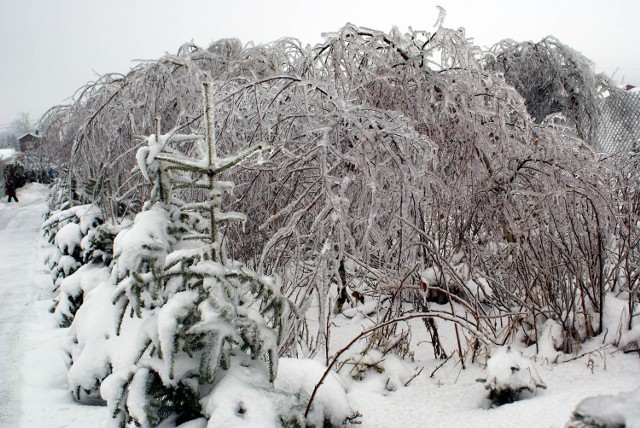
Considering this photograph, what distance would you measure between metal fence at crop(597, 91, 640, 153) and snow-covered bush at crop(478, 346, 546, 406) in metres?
7.72

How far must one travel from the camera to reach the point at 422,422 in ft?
7.28

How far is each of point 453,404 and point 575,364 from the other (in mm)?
813

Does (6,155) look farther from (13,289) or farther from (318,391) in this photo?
(318,391)

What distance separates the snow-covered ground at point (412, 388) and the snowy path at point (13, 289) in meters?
0.01

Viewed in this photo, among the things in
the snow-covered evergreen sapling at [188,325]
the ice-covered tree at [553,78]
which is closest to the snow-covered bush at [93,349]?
the snow-covered evergreen sapling at [188,325]

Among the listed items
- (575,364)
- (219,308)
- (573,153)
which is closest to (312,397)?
(219,308)

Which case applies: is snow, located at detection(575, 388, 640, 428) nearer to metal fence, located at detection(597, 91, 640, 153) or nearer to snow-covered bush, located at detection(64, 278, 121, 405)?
snow-covered bush, located at detection(64, 278, 121, 405)

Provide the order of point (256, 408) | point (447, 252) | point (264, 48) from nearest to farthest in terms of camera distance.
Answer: point (256, 408), point (447, 252), point (264, 48)

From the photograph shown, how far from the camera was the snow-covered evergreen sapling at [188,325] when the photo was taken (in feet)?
6.08

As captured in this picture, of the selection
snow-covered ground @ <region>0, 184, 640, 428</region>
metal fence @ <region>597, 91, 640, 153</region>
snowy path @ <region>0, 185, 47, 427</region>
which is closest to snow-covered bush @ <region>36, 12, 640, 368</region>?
snow-covered ground @ <region>0, 184, 640, 428</region>

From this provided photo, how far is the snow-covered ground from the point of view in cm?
219

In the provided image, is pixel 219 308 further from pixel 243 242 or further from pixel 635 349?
pixel 635 349

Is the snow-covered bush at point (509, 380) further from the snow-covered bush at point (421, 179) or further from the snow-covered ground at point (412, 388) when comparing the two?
the snow-covered bush at point (421, 179)

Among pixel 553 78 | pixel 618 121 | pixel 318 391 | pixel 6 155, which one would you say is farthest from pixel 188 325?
pixel 6 155
